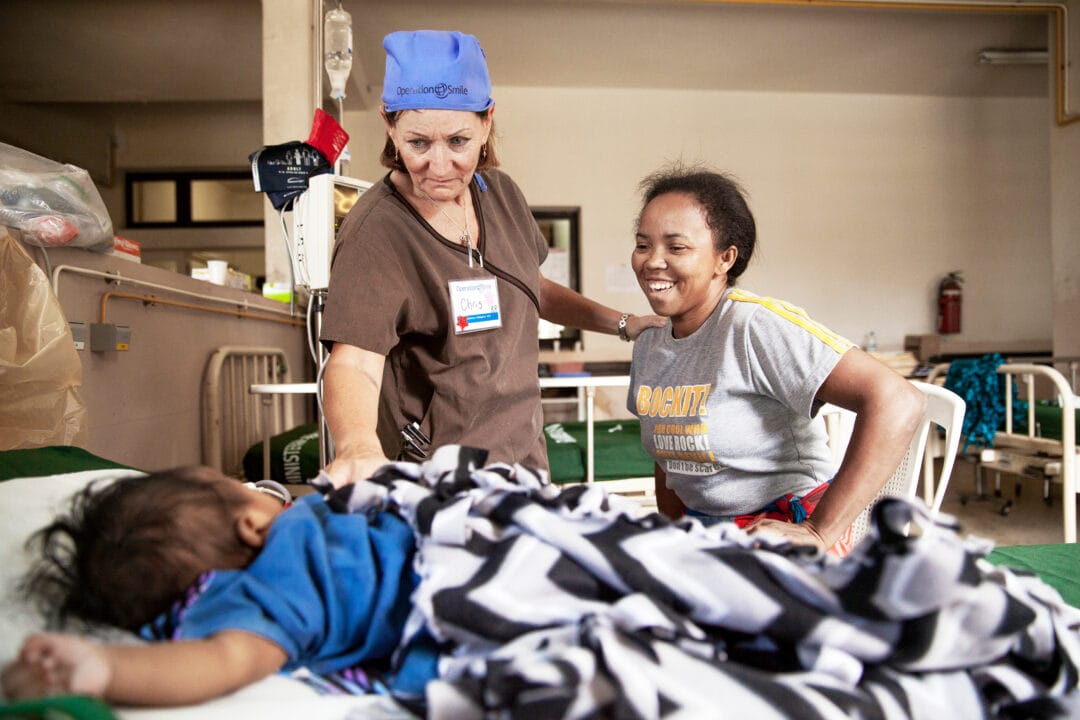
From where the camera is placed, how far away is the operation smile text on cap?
135cm

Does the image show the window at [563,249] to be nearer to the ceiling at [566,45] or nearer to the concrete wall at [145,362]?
the ceiling at [566,45]

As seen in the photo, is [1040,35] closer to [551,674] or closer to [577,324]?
[577,324]

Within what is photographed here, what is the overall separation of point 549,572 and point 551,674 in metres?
0.14

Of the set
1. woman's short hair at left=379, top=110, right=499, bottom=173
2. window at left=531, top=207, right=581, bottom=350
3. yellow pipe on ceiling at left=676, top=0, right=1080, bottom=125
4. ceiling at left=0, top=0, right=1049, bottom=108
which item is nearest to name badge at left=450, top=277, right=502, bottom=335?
woman's short hair at left=379, top=110, right=499, bottom=173

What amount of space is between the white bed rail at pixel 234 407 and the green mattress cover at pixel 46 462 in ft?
4.40

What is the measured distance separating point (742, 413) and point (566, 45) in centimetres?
548

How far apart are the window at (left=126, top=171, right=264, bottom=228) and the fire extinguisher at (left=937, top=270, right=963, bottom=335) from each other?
7137mm

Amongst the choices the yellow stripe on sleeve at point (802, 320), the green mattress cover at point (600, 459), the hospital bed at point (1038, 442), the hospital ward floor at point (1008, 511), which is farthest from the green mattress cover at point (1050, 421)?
the yellow stripe on sleeve at point (802, 320)

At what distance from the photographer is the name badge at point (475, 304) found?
138 centimetres

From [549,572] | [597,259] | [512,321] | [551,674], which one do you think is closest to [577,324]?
[512,321]

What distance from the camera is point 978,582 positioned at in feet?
1.98

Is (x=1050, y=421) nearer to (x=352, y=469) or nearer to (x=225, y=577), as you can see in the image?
(x=352, y=469)

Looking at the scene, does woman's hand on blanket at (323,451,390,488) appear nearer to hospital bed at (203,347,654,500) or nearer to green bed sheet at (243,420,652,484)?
hospital bed at (203,347,654,500)

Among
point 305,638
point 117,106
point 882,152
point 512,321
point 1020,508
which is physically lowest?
point 1020,508
